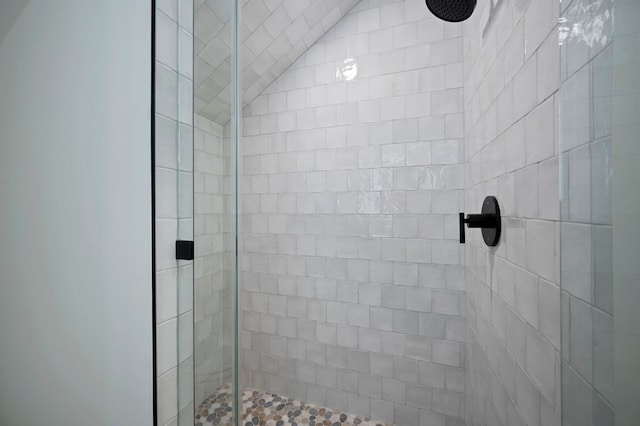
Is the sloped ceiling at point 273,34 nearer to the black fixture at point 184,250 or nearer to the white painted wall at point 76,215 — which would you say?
the white painted wall at point 76,215

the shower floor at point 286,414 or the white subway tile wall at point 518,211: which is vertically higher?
the white subway tile wall at point 518,211

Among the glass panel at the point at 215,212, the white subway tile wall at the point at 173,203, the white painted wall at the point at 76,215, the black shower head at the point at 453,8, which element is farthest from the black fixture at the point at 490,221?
the white painted wall at the point at 76,215

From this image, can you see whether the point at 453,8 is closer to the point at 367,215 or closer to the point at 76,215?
the point at 367,215

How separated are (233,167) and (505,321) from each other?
2.92 feet

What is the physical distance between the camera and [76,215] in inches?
33.8

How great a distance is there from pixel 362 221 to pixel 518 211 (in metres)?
1.09

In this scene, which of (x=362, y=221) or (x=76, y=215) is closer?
(x=76, y=215)

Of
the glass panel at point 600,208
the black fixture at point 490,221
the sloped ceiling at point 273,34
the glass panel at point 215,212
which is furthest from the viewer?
the sloped ceiling at point 273,34

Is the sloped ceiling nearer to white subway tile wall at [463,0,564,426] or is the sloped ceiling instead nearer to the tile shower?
the tile shower

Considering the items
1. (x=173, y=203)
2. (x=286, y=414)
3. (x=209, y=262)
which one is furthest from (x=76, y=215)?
(x=286, y=414)

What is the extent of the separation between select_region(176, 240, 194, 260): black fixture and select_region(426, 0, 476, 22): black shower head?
1.04 m

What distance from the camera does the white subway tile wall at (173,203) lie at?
78 centimetres

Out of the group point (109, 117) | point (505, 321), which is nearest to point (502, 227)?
point (505, 321)

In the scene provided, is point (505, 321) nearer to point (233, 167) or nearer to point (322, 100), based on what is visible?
point (233, 167)
